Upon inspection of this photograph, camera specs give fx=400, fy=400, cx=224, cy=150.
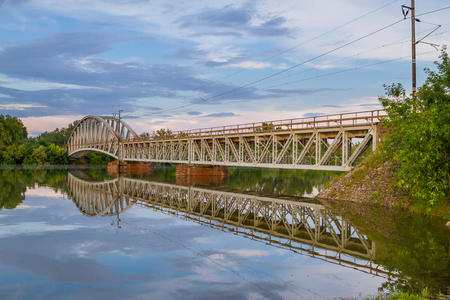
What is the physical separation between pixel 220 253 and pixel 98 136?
111m

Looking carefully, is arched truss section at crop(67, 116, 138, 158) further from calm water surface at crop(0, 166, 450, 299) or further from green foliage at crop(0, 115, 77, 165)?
calm water surface at crop(0, 166, 450, 299)

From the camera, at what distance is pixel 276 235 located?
779 inches

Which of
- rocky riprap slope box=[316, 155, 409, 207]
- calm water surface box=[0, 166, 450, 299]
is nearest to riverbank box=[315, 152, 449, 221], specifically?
rocky riprap slope box=[316, 155, 409, 207]

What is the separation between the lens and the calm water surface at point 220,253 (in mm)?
11867

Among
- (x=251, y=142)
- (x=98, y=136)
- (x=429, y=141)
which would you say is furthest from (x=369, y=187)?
(x=98, y=136)

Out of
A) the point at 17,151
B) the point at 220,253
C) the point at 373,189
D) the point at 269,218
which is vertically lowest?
the point at 220,253

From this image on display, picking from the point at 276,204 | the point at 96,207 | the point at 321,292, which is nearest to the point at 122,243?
the point at 321,292

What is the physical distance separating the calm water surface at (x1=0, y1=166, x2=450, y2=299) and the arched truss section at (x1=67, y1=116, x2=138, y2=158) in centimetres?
7670

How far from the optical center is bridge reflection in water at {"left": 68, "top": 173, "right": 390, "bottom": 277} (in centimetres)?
1657

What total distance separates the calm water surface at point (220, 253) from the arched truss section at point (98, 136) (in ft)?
252

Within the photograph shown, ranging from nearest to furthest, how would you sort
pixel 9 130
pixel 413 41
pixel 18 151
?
pixel 413 41 → pixel 18 151 → pixel 9 130

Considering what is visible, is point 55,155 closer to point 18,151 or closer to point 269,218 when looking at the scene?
point 18,151

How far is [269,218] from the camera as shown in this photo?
2477 cm

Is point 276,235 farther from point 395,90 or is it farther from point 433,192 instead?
point 395,90
